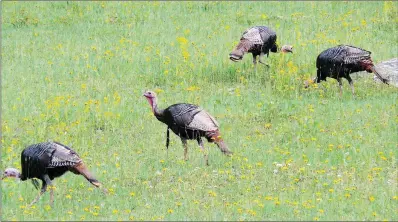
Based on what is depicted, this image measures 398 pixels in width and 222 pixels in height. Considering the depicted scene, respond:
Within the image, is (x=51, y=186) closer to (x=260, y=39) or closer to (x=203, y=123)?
(x=203, y=123)

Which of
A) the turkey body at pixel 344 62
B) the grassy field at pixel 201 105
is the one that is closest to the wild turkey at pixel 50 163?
the grassy field at pixel 201 105

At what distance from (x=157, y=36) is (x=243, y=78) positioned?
400 cm

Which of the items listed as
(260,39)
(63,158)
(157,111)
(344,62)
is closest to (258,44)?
(260,39)

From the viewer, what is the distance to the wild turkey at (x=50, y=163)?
10523 millimetres

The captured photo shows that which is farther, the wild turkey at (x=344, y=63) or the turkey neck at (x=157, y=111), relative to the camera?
the wild turkey at (x=344, y=63)

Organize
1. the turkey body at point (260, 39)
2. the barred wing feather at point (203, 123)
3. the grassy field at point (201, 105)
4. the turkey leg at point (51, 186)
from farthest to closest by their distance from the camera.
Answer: the turkey body at point (260, 39), the barred wing feather at point (203, 123), the grassy field at point (201, 105), the turkey leg at point (51, 186)

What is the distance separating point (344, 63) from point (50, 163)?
655cm

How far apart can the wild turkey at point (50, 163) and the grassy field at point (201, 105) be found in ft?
0.91

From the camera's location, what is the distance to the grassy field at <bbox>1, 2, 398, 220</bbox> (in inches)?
420

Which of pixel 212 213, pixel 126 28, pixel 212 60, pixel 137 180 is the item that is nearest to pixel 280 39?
pixel 212 60

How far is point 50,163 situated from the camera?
1052cm

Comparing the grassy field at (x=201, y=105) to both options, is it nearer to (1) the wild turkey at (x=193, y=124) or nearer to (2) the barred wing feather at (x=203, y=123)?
(1) the wild turkey at (x=193, y=124)

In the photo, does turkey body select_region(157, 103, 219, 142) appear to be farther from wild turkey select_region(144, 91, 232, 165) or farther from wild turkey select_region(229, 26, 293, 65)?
wild turkey select_region(229, 26, 293, 65)

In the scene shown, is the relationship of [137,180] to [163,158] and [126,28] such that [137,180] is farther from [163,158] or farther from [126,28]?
[126,28]
